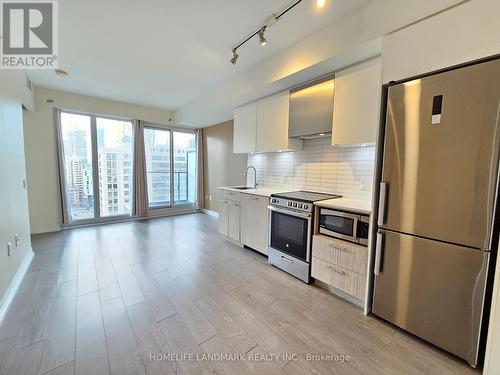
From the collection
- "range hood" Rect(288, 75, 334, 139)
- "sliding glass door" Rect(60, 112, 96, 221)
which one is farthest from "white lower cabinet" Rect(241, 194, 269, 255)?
"sliding glass door" Rect(60, 112, 96, 221)

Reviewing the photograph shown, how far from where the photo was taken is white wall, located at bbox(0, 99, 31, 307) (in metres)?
2.02

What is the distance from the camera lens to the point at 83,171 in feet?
14.9

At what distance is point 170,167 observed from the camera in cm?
576

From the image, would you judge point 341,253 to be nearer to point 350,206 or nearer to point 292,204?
point 350,206

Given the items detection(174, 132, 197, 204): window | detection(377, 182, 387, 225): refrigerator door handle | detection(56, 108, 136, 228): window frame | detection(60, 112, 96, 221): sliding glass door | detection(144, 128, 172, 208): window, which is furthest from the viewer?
detection(174, 132, 197, 204): window

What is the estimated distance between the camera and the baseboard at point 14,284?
186 cm

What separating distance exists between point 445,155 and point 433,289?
0.96 m

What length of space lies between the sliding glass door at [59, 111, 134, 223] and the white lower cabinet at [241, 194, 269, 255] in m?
3.36

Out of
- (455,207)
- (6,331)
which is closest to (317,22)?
(455,207)

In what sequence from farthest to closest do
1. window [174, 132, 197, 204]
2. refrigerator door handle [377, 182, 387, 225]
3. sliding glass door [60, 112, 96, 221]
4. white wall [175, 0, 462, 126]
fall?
1. window [174, 132, 197, 204]
2. sliding glass door [60, 112, 96, 221]
3. refrigerator door handle [377, 182, 387, 225]
4. white wall [175, 0, 462, 126]

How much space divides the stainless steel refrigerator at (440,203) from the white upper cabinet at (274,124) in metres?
1.40

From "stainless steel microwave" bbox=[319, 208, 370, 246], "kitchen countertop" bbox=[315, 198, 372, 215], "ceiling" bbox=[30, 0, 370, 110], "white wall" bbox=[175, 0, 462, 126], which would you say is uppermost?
"ceiling" bbox=[30, 0, 370, 110]

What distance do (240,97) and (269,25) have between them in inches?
52.0

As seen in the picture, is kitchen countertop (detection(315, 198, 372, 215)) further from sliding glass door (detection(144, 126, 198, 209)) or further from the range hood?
sliding glass door (detection(144, 126, 198, 209))
